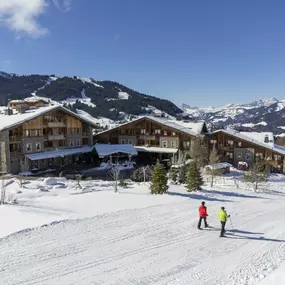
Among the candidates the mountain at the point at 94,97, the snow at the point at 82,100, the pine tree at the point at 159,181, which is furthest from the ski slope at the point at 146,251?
the snow at the point at 82,100

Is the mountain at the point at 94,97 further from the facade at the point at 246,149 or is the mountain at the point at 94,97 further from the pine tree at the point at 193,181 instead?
the pine tree at the point at 193,181

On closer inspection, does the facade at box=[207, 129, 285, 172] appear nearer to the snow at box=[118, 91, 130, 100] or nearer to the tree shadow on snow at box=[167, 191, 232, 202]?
the tree shadow on snow at box=[167, 191, 232, 202]

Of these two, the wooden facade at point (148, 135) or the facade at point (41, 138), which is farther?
the wooden facade at point (148, 135)

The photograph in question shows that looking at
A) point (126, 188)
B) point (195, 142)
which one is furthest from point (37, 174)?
point (195, 142)

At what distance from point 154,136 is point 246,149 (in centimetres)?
1335

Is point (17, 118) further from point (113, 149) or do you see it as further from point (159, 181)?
point (159, 181)

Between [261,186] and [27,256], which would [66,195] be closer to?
[27,256]

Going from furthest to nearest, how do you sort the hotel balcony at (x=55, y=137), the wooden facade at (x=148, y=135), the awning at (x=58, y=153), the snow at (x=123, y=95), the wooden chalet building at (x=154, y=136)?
the snow at (x=123, y=95) → the wooden facade at (x=148, y=135) → the wooden chalet building at (x=154, y=136) → the hotel balcony at (x=55, y=137) → the awning at (x=58, y=153)

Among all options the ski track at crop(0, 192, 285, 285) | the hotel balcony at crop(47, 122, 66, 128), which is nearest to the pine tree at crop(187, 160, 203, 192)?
the ski track at crop(0, 192, 285, 285)

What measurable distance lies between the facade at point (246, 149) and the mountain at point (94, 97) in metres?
94.5

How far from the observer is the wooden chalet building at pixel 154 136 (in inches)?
1933

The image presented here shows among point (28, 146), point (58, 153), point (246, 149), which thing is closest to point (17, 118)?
point (28, 146)

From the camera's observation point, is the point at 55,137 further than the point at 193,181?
Yes

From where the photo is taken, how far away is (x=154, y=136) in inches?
2003
